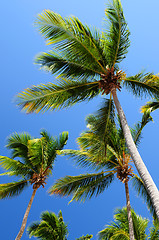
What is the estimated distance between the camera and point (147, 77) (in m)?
8.02

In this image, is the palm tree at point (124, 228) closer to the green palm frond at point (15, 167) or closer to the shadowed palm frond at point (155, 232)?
the shadowed palm frond at point (155, 232)

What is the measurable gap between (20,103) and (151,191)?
4749 mm

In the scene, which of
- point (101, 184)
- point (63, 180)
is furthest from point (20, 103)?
point (101, 184)

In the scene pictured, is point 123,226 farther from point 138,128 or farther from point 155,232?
point 138,128

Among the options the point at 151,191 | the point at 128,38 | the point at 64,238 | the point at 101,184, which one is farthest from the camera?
the point at 64,238

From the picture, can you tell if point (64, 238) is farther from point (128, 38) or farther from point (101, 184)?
point (128, 38)

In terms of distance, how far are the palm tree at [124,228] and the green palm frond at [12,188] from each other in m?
4.73

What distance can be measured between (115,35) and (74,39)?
1519 mm

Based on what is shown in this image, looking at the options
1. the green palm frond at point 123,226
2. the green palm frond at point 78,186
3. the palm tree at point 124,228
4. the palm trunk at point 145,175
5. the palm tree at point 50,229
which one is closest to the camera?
the palm trunk at point 145,175

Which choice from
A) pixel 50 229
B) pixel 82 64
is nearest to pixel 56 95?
pixel 82 64

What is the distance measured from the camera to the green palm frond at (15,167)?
10648mm

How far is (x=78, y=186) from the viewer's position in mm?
9109

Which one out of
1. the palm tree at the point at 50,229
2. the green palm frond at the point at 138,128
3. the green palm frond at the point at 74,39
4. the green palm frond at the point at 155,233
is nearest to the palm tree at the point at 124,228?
the green palm frond at the point at 155,233

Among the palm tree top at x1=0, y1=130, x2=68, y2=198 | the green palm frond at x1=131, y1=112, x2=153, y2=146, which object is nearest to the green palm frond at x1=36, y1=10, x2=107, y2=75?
the green palm frond at x1=131, y1=112, x2=153, y2=146
